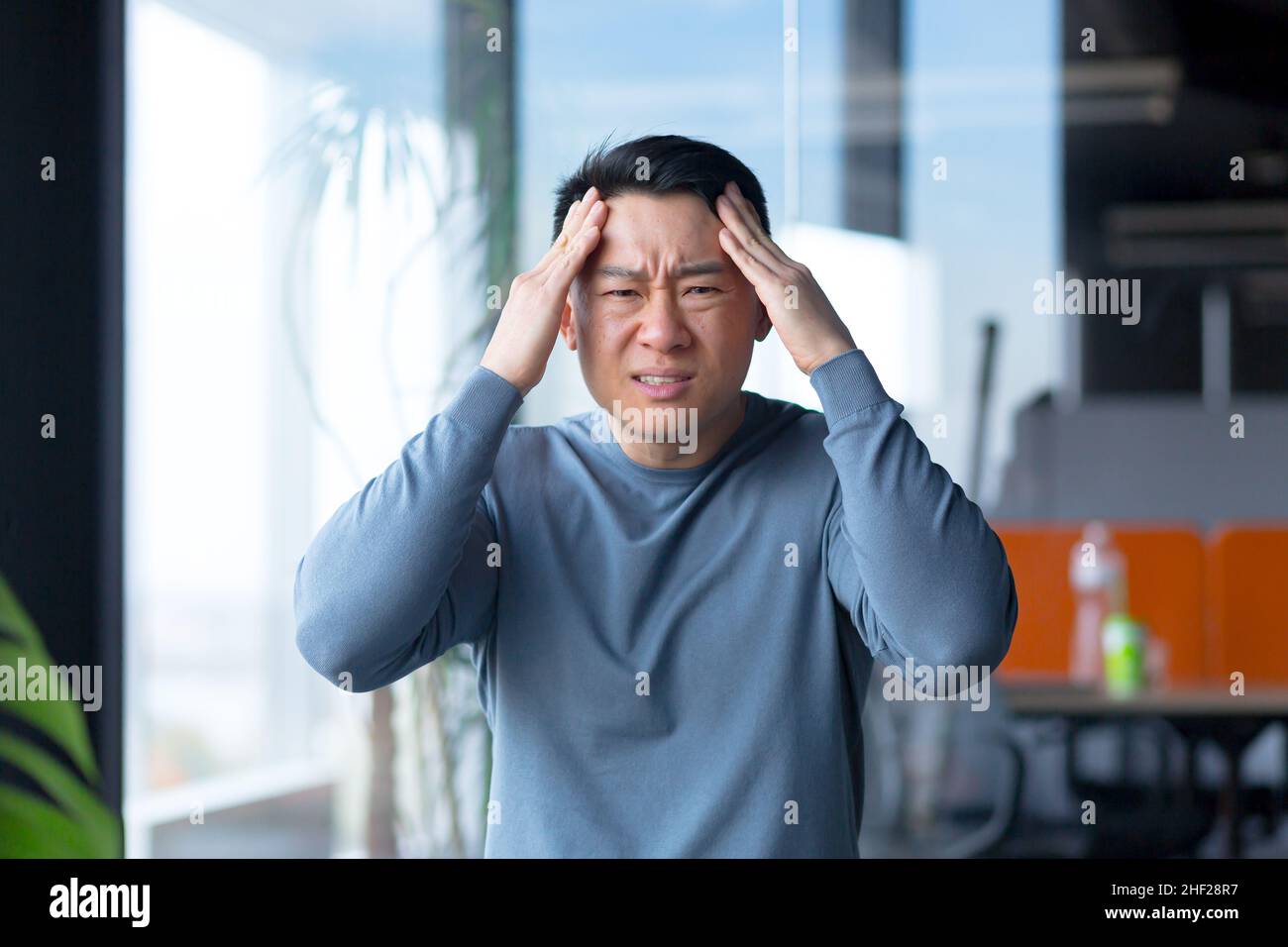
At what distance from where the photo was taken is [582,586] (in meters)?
0.82

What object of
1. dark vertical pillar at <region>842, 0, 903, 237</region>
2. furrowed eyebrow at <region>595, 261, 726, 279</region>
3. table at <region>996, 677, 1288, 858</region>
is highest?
dark vertical pillar at <region>842, 0, 903, 237</region>

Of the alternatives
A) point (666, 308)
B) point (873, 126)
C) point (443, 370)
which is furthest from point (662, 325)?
point (873, 126)

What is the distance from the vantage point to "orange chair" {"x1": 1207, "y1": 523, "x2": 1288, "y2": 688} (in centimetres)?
272

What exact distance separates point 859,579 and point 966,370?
2708 mm

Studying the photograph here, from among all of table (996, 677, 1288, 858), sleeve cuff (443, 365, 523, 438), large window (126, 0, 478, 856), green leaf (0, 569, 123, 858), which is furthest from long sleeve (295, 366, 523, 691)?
table (996, 677, 1288, 858)

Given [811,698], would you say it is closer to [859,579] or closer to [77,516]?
[859,579]

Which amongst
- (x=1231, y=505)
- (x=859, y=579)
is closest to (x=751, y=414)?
(x=859, y=579)

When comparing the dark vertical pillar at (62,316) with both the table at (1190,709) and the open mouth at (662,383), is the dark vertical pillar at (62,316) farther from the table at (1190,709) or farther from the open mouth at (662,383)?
the table at (1190,709)

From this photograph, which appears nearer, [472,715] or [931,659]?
[931,659]

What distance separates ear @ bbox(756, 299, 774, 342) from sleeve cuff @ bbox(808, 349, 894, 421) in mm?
61

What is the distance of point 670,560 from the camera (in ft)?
2.70

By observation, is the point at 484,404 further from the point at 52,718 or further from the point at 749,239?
the point at 52,718

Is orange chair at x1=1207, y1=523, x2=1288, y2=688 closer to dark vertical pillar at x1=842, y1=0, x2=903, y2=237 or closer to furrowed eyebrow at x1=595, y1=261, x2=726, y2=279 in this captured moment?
dark vertical pillar at x1=842, y1=0, x2=903, y2=237

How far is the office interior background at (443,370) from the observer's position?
1.63 metres
